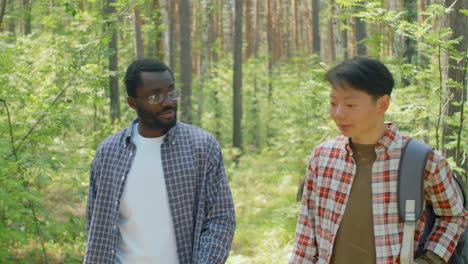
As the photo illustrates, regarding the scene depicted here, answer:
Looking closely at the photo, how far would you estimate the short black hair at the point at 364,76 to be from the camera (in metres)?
2.27

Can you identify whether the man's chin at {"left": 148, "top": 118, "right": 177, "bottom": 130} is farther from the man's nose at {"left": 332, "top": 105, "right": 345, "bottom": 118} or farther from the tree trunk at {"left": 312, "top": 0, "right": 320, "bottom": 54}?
the tree trunk at {"left": 312, "top": 0, "right": 320, "bottom": 54}

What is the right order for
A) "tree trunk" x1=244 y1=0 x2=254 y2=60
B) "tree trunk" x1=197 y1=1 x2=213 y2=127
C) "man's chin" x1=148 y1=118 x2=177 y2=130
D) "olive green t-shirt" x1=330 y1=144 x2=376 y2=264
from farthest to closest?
"tree trunk" x1=244 y1=0 x2=254 y2=60 < "tree trunk" x1=197 y1=1 x2=213 y2=127 < "man's chin" x1=148 y1=118 x2=177 y2=130 < "olive green t-shirt" x1=330 y1=144 x2=376 y2=264

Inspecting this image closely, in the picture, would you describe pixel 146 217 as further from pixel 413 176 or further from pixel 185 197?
pixel 413 176

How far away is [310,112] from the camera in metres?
11.3

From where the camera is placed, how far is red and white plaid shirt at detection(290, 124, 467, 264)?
7.20 ft

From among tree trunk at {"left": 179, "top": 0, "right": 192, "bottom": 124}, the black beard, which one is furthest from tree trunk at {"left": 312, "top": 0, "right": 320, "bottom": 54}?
the black beard

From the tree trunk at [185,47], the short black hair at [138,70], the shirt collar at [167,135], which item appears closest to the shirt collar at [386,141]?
the shirt collar at [167,135]

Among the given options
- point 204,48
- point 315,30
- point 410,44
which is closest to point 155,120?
point 410,44

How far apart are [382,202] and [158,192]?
1134 mm

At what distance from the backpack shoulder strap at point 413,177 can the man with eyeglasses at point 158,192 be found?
0.92 metres

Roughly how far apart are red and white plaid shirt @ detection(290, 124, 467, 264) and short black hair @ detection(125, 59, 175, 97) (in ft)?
3.36

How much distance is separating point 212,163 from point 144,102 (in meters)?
0.51

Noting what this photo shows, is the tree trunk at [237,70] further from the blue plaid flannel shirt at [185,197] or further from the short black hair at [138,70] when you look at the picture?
the blue plaid flannel shirt at [185,197]

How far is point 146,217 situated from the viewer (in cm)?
261
